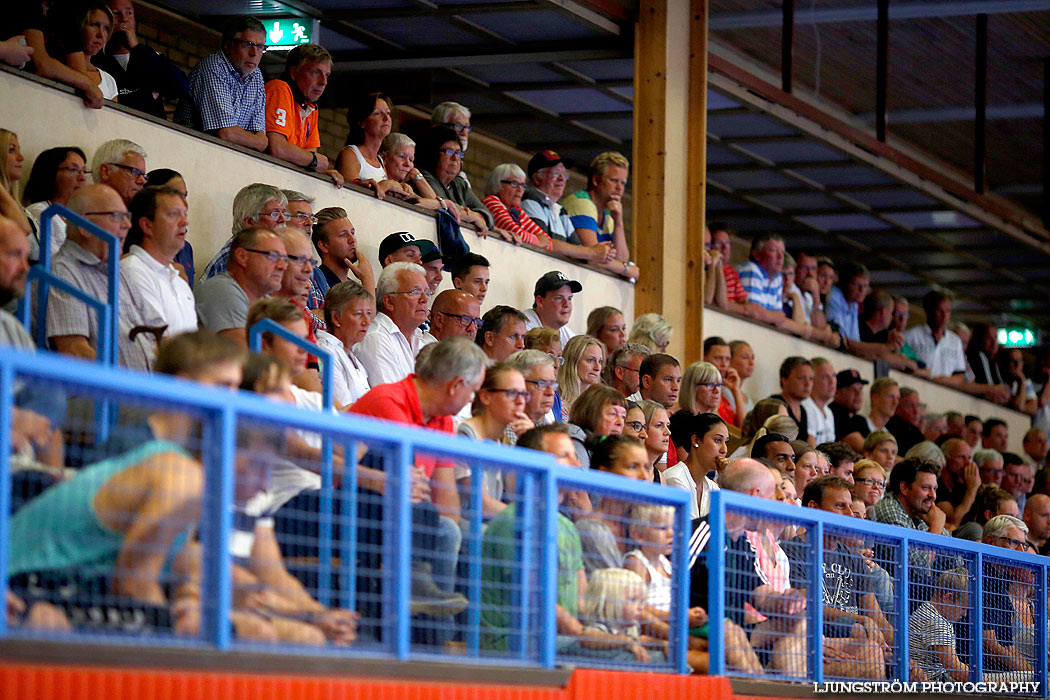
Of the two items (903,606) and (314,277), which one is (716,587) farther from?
(314,277)

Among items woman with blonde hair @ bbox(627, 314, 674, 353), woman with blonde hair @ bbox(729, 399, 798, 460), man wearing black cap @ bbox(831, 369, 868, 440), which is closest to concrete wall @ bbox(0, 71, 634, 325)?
woman with blonde hair @ bbox(627, 314, 674, 353)

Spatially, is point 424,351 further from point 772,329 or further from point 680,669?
point 772,329

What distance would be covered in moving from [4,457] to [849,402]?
27.4ft

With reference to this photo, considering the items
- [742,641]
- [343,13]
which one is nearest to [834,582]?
[742,641]

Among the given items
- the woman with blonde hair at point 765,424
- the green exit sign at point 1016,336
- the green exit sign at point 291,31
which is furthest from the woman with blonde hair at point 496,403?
the green exit sign at point 1016,336

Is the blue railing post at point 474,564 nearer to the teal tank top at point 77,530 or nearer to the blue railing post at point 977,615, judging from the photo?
the teal tank top at point 77,530

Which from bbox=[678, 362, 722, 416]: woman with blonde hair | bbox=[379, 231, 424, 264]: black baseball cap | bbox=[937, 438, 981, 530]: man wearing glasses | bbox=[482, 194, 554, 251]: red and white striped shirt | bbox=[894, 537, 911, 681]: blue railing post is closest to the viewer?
bbox=[894, 537, 911, 681]: blue railing post

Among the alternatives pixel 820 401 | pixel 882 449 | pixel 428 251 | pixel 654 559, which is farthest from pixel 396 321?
pixel 820 401

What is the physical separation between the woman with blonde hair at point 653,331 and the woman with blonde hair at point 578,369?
1.29 m

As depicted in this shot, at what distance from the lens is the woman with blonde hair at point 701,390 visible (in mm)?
7824

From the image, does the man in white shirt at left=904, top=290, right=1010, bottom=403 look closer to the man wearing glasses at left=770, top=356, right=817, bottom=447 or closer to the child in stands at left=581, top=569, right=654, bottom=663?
the man wearing glasses at left=770, top=356, right=817, bottom=447

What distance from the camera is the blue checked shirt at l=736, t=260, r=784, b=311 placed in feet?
34.7

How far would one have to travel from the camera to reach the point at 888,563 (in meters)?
5.49

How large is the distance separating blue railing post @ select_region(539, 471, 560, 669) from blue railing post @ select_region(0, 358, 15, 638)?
5.15ft
